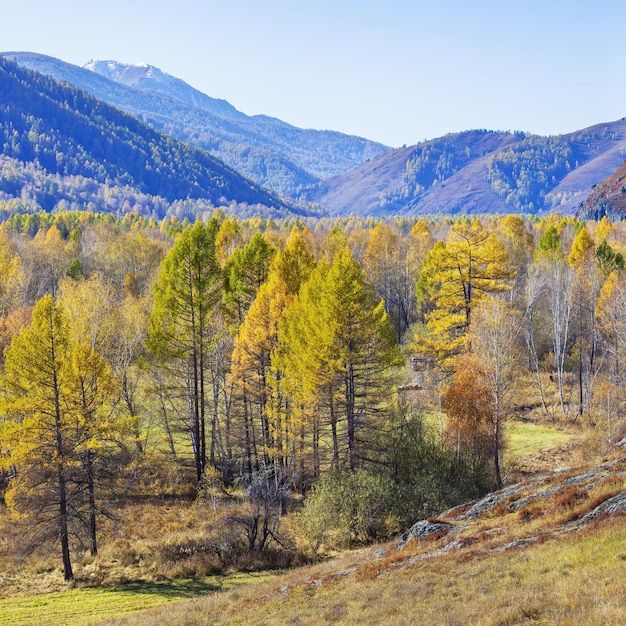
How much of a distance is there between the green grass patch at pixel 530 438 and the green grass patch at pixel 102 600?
2238 centimetres

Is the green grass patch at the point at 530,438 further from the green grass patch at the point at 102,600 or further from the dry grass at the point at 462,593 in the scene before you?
the dry grass at the point at 462,593

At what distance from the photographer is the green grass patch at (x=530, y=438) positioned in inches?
1565

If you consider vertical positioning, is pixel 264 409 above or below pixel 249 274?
below

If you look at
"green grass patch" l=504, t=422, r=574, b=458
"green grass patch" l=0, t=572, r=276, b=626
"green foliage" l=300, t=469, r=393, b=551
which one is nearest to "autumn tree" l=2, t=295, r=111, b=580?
"green grass patch" l=0, t=572, r=276, b=626

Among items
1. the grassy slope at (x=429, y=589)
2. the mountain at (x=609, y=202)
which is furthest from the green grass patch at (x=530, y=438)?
the mountain at (x=609, y=202)

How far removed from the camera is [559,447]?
3941 centimetres

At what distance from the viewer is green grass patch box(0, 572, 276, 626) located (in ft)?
63.7

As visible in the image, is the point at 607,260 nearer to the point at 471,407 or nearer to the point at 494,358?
the point at 494,358

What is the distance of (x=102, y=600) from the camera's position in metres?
21.7

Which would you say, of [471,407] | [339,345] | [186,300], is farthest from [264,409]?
[471,407]

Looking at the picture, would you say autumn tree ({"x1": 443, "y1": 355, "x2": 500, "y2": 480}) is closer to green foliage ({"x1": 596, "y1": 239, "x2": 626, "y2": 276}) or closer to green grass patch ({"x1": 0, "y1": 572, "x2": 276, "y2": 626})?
green grass patch ({"x1": 0, "y1": 572, "x2": 276, "y2": 626})

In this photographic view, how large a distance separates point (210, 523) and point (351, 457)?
7848 millimetres

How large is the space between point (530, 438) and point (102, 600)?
103 ft

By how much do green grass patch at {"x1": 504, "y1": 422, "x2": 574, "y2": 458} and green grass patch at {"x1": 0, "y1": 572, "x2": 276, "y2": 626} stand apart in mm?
22377
